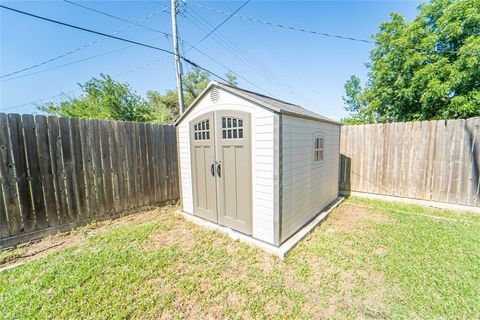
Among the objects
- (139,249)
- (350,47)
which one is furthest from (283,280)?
(350,47)

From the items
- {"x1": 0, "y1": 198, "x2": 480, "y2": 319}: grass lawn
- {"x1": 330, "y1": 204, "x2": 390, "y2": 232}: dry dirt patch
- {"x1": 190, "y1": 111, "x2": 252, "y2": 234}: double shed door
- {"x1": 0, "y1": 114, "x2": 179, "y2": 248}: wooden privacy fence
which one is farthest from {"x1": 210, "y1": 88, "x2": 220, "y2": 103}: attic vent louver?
{"x1": 330, "y1": 204, "x2": 390, "y2": 232}: dry dirt patch

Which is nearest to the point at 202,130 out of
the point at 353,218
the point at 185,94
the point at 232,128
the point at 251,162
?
the point at 232,128

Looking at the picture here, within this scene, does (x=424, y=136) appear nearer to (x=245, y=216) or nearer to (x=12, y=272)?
(x=245, y=216)

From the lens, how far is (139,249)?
10.4 ft

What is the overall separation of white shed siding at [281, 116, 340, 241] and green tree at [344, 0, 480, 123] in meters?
5.38

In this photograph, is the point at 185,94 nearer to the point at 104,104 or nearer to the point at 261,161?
the point at 104,104

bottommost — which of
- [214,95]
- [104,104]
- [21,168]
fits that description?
[21,168]

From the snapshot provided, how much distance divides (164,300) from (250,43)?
8.39 meters

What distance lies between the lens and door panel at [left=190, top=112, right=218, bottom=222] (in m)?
3.85

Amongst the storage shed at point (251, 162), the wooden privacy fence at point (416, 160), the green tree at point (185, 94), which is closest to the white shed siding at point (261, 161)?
the storage shed at point (251, 162)

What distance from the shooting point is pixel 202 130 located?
3.99 m

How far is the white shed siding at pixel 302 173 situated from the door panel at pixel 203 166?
59.1 inches

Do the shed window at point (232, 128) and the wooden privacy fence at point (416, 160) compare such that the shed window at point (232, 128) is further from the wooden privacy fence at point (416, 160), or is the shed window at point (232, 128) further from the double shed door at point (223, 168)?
the wooden privacy fence at point (416, 160)

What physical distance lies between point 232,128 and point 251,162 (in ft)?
2.42
